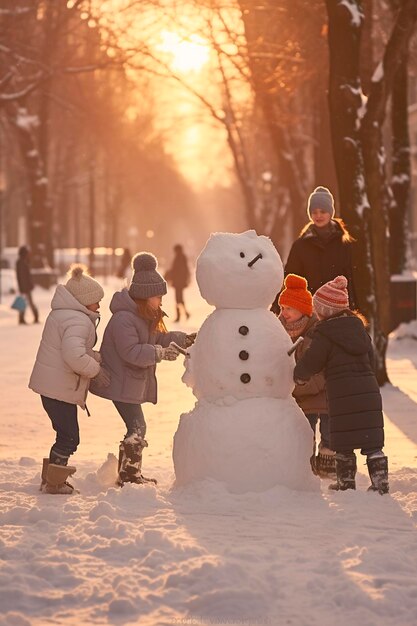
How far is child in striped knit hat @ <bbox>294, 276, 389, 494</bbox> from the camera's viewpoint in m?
7.95

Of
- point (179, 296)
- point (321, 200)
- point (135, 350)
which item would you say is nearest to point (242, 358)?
point (135, 350)

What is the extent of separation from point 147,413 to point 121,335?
4.46 m

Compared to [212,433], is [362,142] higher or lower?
higher

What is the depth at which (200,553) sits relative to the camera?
251 inches

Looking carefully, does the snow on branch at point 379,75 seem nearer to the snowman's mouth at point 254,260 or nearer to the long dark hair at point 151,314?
the long dark hair at point 151,314

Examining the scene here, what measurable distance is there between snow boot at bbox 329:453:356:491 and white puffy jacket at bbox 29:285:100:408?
5.23 ft

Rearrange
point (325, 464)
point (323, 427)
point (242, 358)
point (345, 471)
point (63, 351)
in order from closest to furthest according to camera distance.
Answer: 1. point (242, 358)
2. point (345, 471)
3. point (63, 351)
4. point (325, 464)
5. point (323, 427)

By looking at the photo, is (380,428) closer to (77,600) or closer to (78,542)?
(78,542)

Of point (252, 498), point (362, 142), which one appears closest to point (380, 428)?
point (252, 498)

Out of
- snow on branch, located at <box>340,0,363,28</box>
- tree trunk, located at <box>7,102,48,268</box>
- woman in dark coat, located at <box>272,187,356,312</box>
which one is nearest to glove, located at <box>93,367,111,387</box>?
woman in dark coat, located at <box>272,187,356,312</box>

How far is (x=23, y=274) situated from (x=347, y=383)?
1941 cm

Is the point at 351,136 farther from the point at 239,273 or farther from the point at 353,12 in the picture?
the point at 239,273

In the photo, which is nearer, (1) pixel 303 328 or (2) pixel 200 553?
(2) pixel 200 553

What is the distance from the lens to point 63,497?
26.5 feet
